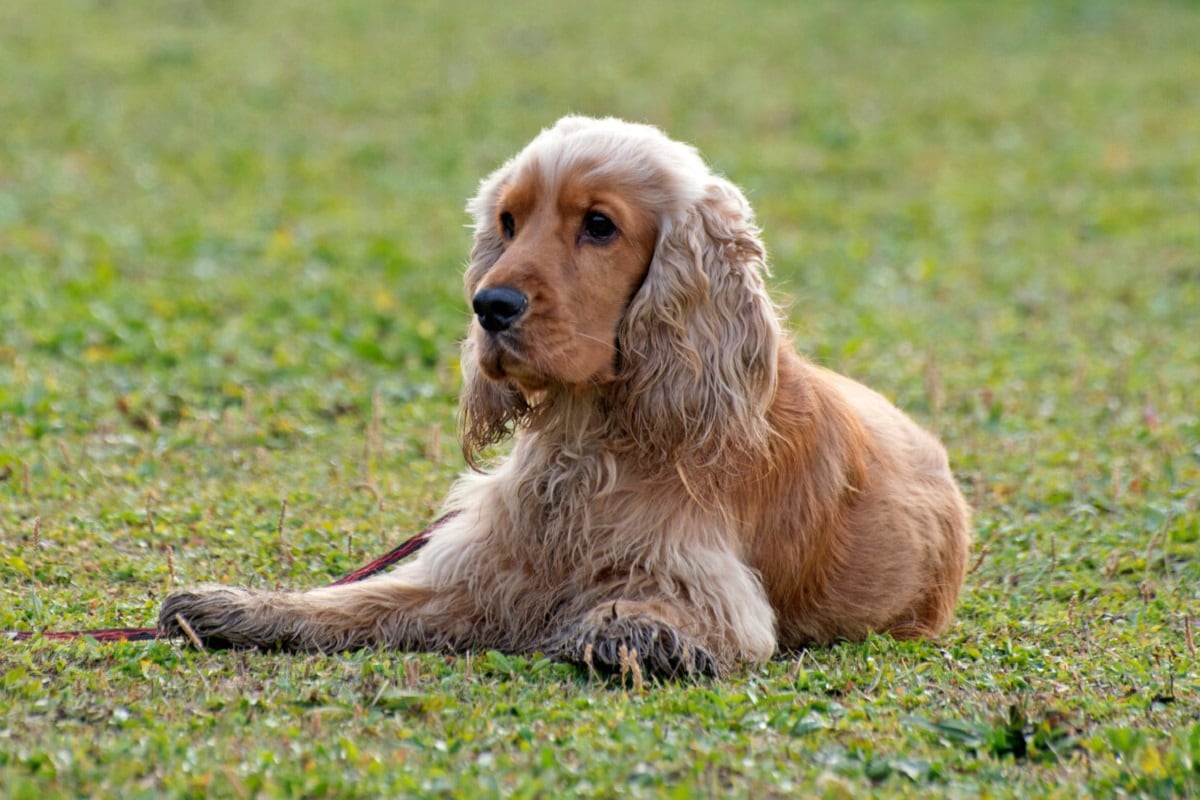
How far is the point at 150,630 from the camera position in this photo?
5.01 meters

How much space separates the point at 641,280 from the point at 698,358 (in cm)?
32

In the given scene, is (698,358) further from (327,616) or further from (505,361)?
(327,616)

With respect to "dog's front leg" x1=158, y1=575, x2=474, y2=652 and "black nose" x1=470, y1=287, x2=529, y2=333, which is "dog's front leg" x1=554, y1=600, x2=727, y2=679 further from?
"black nose" x1=470, y1=287, x2=529, y2=333

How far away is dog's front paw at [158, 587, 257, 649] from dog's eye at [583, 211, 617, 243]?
5.23ft

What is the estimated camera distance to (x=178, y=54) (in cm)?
1739

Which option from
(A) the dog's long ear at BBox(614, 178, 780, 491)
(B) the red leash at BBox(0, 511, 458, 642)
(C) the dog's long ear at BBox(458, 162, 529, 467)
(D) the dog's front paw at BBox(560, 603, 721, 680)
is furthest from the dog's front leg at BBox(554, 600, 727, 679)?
(B) the red leash at BBox(0, 511, 458, 642)

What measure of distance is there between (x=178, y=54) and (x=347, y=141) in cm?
353

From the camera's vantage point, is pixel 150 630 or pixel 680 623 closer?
pixel 680 623

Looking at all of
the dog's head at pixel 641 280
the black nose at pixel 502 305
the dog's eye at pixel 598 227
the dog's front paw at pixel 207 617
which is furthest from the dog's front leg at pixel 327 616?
the dog's eye at pixel 598 227

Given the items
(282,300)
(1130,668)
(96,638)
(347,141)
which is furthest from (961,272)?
(96,638)

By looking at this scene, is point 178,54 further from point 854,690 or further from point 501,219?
point 854,690

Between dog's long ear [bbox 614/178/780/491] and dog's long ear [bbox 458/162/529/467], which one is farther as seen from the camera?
dog's long ear [bbox 458/162/529/467]

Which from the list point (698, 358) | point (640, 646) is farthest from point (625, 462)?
point (640, 646)

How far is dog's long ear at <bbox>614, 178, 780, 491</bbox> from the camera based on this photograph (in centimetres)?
499
